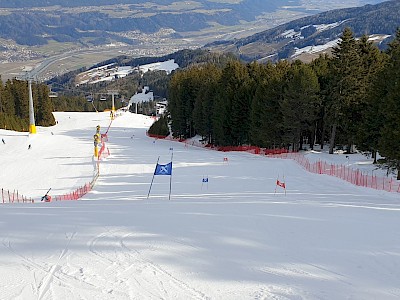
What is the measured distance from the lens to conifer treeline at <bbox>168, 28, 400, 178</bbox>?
2777 cm

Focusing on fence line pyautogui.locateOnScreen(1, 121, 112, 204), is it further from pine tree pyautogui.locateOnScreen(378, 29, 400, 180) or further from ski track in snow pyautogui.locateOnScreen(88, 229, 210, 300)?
pine tree pyautogui.locateOnScreen(378, 29, 400, 180)

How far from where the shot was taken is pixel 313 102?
3822cm

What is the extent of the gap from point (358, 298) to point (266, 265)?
5.45ft

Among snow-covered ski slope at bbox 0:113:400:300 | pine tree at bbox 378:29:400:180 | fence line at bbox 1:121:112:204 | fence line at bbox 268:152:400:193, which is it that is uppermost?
pine tree at bbox 378:29:400:180

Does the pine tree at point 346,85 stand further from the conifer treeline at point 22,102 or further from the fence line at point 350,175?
the conifer treeline at point 22,102

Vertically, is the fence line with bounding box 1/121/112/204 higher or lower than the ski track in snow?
lower

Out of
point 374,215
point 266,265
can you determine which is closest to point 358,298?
point 266,265

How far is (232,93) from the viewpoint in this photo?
163ft

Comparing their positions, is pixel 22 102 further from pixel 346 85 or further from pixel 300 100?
pixel 346 85

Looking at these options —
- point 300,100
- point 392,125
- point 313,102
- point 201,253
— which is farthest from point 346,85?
point 201,253

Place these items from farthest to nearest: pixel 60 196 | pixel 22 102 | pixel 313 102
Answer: pixel 22 102 < pixel 313 102 < pixel 60 196

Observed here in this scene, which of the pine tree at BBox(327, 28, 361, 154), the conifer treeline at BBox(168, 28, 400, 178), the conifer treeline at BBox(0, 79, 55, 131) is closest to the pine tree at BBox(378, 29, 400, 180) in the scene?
the conifer treeline at BBox(168, 28, 400, 178)

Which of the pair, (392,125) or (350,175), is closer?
(392,125)

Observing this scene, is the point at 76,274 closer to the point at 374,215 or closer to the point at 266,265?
the point at 266,265
